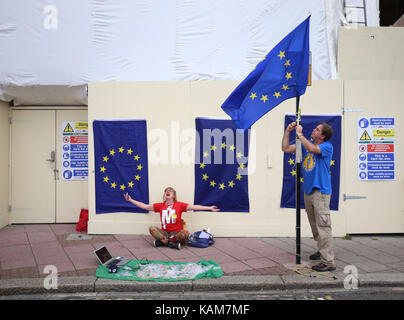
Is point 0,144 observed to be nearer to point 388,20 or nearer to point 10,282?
point 10,282

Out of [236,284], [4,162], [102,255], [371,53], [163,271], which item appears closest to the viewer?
[236,284]

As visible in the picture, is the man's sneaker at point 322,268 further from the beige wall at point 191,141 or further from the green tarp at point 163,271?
the beige wall at point 191,141

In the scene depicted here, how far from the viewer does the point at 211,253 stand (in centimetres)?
557

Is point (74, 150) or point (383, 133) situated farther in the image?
point (74, 150)

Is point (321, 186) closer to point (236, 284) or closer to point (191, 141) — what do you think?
point (236, 284)

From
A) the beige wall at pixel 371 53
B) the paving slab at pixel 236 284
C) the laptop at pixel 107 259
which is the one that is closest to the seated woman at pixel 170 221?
the laptop at pixel 107 259

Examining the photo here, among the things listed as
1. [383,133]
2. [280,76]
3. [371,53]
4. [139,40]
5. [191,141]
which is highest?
[139,40]

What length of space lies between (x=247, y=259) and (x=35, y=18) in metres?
6.39

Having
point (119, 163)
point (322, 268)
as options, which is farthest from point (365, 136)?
point (119, 163)

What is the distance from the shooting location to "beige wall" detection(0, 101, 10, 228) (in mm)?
7125

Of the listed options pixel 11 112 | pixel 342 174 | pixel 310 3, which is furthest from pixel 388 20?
pixel 11 112

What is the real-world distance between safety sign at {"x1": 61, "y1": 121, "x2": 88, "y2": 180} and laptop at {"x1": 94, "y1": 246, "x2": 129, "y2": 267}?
296 cm

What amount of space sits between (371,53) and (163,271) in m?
6.02

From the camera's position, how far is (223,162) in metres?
6.63
